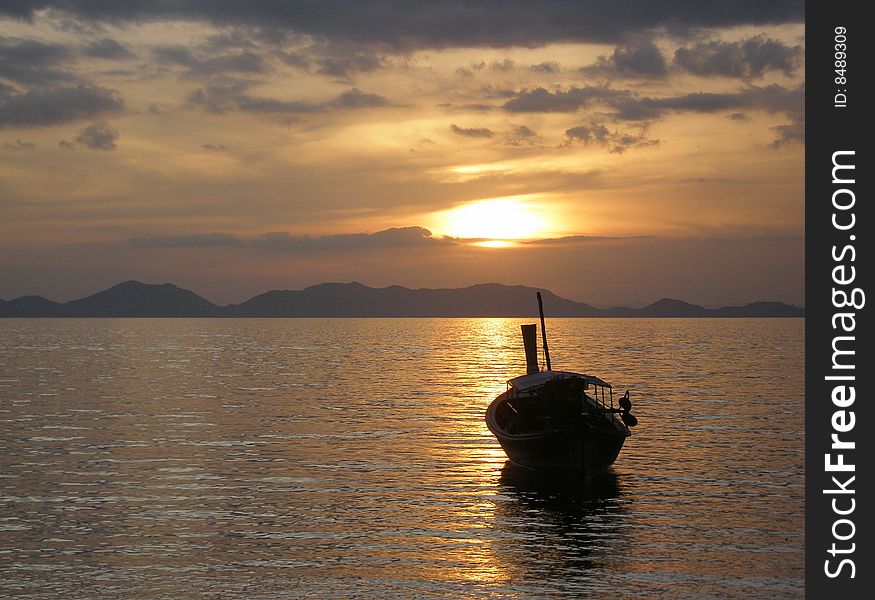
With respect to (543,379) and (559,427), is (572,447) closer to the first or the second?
(559,427)

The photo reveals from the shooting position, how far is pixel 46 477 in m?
51.8

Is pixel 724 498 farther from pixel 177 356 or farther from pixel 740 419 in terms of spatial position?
pixel 177 356

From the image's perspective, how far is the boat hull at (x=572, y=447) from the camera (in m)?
51.6

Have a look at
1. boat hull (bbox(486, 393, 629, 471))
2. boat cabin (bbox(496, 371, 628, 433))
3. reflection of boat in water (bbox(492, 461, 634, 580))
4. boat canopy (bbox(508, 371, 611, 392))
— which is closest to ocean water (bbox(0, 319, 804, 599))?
reflection of boat in water (bbox(492, 461, 634, 580))

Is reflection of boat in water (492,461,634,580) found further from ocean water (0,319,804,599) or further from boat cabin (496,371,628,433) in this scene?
boat cabin (496,371,628,433)

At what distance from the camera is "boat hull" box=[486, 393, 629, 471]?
51.6 m

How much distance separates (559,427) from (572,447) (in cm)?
141

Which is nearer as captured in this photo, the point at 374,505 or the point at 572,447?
the point at 374,505

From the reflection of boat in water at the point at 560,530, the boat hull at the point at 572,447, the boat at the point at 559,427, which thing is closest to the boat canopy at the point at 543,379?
the boat at the point at 559,427

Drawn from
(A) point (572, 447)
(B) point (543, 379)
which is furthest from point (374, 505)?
(B) point (543, 379)

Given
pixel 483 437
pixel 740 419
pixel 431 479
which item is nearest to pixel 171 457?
pixel 431 479

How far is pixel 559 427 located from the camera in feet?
172

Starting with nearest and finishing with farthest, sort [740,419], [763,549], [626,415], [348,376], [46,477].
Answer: [763,549]
[46,477]
[626,415]
[740,419]
[348,376]
